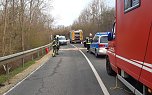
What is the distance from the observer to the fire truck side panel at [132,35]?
637cm

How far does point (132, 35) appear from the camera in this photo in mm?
7609

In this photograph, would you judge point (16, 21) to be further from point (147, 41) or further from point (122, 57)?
point (147, 41)

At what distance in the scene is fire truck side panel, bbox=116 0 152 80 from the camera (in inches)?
251

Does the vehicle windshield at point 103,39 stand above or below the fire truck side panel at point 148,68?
above

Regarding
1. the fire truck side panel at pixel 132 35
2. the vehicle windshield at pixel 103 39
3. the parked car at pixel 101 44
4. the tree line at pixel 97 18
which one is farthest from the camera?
the tree line at pixel 97 18

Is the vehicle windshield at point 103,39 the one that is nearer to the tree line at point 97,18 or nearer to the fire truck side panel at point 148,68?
the fire truck side panel at point 148,68

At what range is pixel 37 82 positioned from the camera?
12.2 metres

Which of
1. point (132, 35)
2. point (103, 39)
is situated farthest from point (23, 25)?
point (132, 35)

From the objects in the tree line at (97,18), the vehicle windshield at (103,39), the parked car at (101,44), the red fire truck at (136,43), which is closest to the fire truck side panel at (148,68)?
the red fire truck at (136,43)

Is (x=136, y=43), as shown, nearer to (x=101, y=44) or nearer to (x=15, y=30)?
(x=101, y=44)

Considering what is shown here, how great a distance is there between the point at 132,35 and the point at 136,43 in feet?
1.69

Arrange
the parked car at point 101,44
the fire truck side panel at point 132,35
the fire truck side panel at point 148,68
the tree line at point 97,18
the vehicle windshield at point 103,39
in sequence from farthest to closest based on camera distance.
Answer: the tree line at point 97,18 < the vehicle windshield at point 103,39 < the parked car at point 101,44 < the fire truck side panel at point 132,35 < the fire truck side panel at point 148,68

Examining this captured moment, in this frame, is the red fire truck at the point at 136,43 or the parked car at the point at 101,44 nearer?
the red fire truck at the point at 136,43

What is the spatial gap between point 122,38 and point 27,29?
32.9 metres
